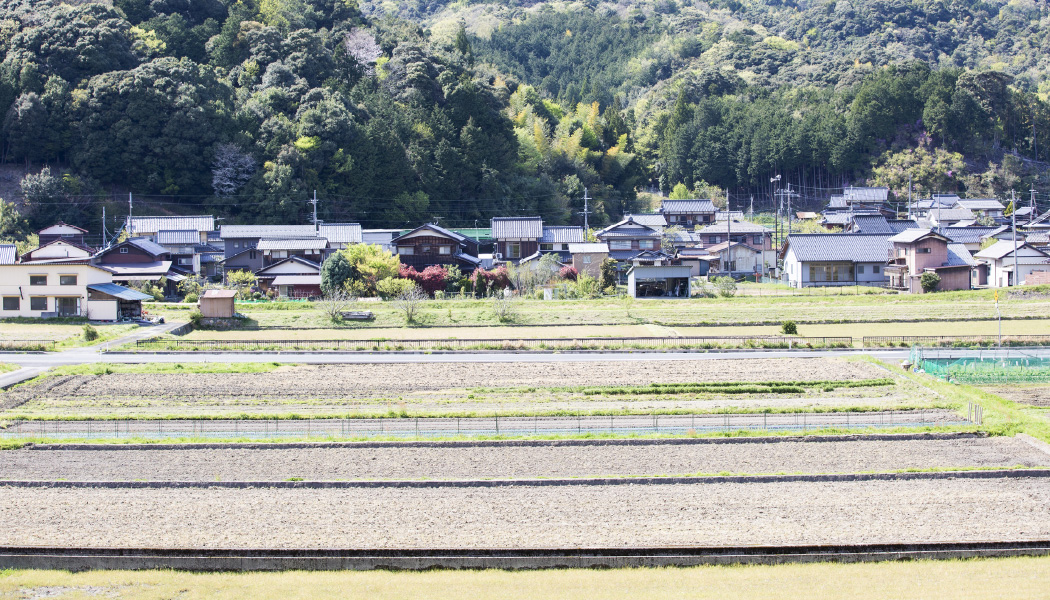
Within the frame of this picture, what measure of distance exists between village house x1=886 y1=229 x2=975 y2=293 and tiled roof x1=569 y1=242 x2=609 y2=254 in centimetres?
1469

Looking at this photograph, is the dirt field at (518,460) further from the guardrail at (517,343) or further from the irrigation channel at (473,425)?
the guardrail at (517,343)

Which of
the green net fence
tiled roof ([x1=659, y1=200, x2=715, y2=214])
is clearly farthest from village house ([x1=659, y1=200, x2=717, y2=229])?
the green net fence

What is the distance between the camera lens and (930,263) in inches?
1759

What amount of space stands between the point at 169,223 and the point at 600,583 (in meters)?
45.7

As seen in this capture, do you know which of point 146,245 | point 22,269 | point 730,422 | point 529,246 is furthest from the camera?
point 529,246

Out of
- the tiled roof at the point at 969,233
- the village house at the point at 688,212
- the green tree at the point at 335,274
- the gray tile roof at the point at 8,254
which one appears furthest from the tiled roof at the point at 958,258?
the gray tile roof at the point at 8,254

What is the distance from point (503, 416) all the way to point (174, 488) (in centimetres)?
739

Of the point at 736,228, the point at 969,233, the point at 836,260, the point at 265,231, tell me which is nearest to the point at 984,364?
the point at 836,260

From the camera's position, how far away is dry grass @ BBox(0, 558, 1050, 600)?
40.5 feet

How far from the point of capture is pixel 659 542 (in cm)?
1369

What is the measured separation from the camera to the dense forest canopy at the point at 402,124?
57.0 metres

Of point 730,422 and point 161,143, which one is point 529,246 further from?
point 730,422

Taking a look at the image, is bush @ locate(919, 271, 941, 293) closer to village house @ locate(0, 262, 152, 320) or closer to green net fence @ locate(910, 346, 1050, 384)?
green net fence @ locate(910, 346, 1050, 384)

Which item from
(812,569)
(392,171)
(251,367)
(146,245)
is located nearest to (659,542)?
(812,569)
